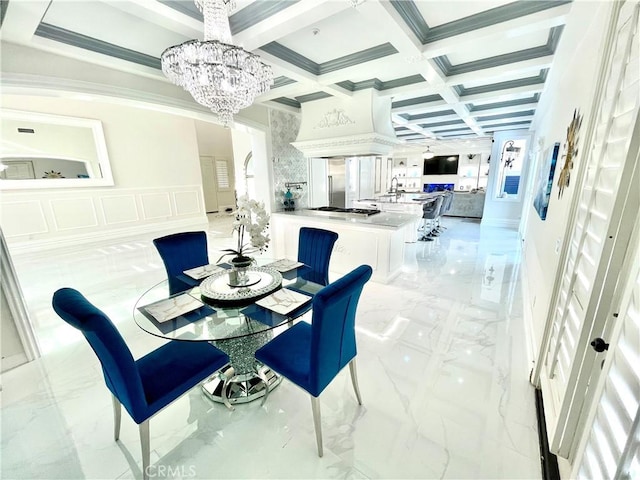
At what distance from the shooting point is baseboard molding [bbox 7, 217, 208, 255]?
5025mm

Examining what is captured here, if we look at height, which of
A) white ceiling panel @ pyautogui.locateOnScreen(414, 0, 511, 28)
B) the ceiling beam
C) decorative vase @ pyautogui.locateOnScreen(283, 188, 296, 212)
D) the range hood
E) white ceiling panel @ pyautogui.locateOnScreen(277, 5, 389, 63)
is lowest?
decorative vase @ pyautogui.locateOnScreen(283, 188, 296, 212)

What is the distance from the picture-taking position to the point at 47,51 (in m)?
2.30

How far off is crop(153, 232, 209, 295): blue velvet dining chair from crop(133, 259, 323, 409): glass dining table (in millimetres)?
157

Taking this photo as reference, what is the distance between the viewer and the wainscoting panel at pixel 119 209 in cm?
596

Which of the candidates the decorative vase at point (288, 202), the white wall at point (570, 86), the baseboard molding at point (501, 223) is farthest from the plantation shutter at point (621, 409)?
the baseboard molding at point (501, 223)

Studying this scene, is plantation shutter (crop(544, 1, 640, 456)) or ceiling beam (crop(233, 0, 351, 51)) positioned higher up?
ceiling beam (crop(233, 0, 351, 51))

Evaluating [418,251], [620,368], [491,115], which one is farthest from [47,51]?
[491,115]

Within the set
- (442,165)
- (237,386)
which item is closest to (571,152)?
(237,386)

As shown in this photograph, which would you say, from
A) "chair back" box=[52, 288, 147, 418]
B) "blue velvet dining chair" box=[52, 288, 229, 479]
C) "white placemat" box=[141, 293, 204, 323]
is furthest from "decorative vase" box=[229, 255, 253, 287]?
"chair back" box=[52, 288, 147, 418]

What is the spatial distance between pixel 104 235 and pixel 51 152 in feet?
6.16

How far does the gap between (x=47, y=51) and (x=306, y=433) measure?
12.4ft

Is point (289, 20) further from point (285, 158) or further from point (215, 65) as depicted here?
point (285, 158)

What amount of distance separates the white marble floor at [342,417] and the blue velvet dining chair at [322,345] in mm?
202

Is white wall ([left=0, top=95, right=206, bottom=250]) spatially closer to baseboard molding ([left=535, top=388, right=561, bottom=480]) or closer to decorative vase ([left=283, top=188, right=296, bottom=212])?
decorative vase ([left=283, top=188, right=296, bottom=212])
